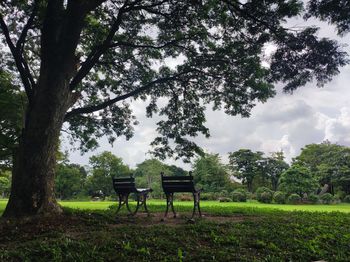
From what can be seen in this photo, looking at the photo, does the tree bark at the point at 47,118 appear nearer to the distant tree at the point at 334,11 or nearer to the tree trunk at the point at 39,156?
the tree trunk at the point at 39,156

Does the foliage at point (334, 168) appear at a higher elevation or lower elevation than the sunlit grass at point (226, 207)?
higher

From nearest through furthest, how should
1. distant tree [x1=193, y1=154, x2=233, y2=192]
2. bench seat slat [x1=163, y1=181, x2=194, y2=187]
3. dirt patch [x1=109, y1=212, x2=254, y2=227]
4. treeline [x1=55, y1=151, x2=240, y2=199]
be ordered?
1. dirt patch [x1=109, y1=212, x2=254, y2=227]
2. bench seat slat [x1=163, y1=181, x2=194, y2=187]
3. distant tree [x1=193, y1=154, x2=233, y2=192]
4. treeline [x1=55, y1=151, x2=240, y2=199]

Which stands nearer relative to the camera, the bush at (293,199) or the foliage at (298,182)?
the bush at (293,199)

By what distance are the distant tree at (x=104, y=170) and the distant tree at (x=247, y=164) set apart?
17.2 m

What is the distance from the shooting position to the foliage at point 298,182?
30.0 meters

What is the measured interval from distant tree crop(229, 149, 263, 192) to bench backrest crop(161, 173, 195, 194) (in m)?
36.5

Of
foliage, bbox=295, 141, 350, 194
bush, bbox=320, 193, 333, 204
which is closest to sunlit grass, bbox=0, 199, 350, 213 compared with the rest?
bush, bbox=320, 193, 333, 204

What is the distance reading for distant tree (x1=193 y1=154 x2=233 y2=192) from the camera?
41.4 meters

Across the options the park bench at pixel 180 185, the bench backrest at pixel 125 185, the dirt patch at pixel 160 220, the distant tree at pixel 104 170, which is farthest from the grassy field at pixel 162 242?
the distant tree at pixel 104 170

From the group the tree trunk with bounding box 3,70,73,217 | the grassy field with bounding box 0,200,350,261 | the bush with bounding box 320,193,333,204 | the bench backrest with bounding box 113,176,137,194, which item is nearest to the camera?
the grassy field with bounding box 0,200,350,261

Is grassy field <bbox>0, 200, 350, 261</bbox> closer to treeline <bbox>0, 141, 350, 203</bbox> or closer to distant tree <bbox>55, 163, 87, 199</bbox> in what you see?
treeline <bbox>0, 141, 350, 203</bbox>

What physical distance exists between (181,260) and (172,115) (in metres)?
9.50

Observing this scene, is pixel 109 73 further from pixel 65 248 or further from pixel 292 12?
pixel 65 248

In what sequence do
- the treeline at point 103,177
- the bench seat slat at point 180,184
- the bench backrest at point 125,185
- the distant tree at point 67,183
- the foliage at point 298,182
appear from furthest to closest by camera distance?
1. the distant tree at point 67,183
2. the treeline at point 103,177
3. the foliage at point 298,182
4. the bench backrest at point 125,185
5. the bench seat slat at point 180,184
